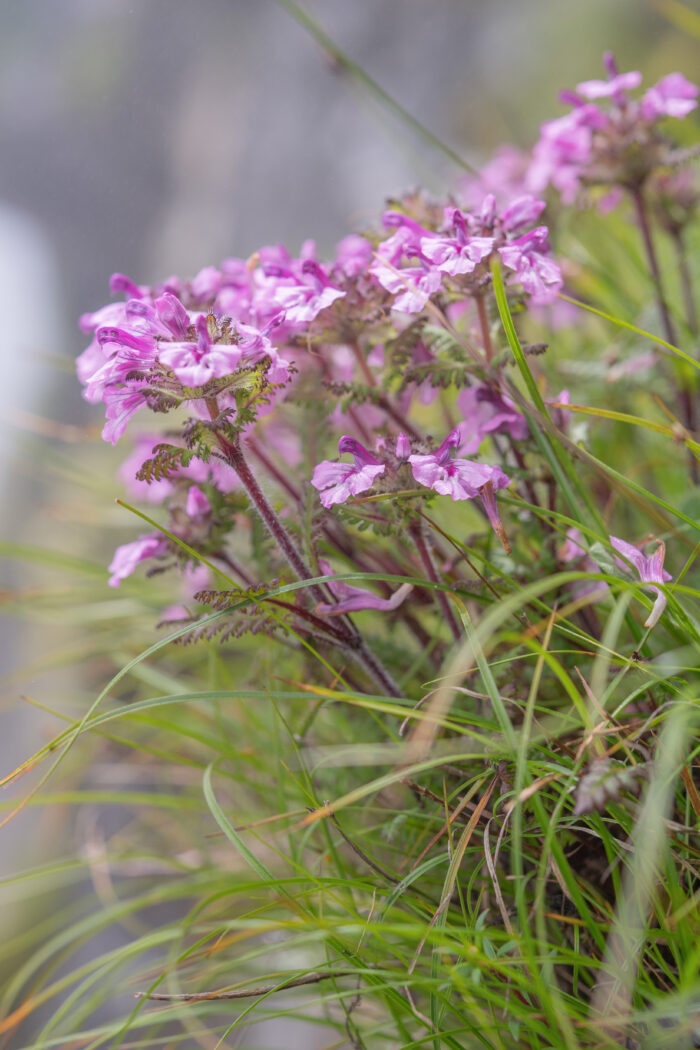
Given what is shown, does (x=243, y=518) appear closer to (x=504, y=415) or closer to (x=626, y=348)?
(x=504, y=415)

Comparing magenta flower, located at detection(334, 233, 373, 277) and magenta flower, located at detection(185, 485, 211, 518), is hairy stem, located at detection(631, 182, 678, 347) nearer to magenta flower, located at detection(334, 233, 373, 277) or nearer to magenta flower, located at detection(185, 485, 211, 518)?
magenta flower, located at detection(334, 233, 373, 277)

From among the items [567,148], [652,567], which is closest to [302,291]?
[652,567]

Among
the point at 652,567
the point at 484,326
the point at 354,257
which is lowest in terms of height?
the point at 652,567

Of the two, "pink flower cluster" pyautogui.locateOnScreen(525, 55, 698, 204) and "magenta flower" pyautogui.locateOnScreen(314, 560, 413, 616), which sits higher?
"pink flower cluster" pyautogui.locateOnScreen(525, 55, 698, 204)

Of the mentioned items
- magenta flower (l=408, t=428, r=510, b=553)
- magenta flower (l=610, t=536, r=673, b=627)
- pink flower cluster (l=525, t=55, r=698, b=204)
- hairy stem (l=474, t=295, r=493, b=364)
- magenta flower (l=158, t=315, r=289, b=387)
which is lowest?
magenta flower (l=610, t=536, r=673, b=627)

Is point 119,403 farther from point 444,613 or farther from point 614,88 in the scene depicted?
point 614,88

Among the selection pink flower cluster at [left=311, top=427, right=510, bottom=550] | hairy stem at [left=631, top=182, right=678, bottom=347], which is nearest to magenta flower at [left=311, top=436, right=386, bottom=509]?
pink flower cluster at [left=311, top=427, right=510, bottom=550]

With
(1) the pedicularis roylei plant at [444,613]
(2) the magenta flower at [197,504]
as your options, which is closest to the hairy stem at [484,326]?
(1) the pedicularis roylei plant at [444,613]
